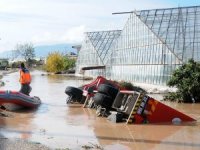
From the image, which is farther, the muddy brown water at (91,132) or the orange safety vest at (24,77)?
the orange safety vest at (24,77)

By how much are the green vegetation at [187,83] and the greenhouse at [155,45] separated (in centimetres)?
617

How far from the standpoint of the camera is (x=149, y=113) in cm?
1659

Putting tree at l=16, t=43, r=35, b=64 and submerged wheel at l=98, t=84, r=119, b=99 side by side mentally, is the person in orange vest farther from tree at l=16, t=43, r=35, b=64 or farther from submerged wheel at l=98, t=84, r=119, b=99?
tree at l=16, t=43, r=35, b=64

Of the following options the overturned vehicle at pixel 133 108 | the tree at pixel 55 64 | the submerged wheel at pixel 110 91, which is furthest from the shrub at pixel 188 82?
the tree at pixel 55 64

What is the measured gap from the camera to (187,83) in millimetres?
25703

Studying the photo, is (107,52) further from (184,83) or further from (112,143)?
(112,143)

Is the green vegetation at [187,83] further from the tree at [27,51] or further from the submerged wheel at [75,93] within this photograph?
the tree at [27,51]

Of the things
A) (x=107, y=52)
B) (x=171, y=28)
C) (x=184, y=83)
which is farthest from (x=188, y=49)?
(x=107, y=52)

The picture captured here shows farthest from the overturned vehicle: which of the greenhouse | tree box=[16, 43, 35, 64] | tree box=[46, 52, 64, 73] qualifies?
tree box=[16, 43, 35, 64]

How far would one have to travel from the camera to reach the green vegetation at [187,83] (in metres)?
25.5

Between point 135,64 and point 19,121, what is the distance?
85.1 ft

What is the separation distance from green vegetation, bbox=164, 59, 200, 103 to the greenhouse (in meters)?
6.17

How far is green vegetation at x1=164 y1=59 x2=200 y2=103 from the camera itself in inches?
1006

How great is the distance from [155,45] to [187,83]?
12081 millimetres
